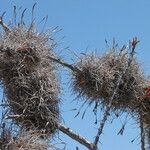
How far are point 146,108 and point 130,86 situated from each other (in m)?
0.30

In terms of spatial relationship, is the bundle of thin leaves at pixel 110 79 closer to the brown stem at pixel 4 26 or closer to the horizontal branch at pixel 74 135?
the horizontal branch at pixel 74 135

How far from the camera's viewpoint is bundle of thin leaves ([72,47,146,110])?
4.95 m

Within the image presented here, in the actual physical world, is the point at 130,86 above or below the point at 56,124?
above

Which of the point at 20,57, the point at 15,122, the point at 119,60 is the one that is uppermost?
the point at 119,60

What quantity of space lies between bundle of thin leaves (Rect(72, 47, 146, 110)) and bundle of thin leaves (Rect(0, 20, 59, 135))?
0.29 m

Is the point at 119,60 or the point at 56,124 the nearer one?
the point at 56,124

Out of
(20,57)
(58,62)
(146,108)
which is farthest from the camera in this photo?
(146,108)

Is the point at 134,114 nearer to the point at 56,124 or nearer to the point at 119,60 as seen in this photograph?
the point at 119,60

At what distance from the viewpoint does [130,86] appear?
5.09 m

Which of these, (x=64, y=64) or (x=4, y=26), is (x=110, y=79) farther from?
(x=4, y=26)

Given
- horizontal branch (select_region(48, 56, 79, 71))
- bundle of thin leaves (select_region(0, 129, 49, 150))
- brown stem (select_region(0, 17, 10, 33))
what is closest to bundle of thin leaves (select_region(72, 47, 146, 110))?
horizontal branch (select_region(48, 56, 79, 71))

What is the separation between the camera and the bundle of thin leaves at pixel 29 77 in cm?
449

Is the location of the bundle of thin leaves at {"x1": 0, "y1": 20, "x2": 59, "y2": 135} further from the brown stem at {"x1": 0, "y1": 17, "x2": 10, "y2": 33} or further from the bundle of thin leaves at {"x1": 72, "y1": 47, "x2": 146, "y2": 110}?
the bundle of thin leaves at {"x1": 72, "y1": 47, "x2": 146, "y2": 110}

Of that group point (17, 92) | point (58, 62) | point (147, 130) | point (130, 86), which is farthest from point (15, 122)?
point (147, 130)
